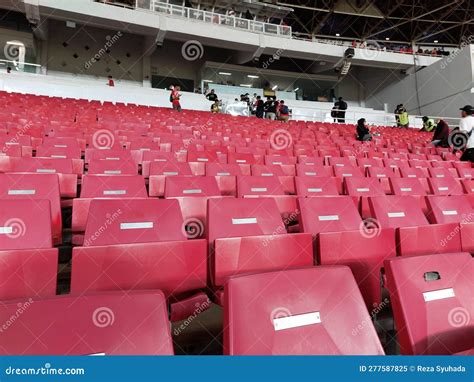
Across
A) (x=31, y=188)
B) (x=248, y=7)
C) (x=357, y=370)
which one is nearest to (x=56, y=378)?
(x=357, y=370)

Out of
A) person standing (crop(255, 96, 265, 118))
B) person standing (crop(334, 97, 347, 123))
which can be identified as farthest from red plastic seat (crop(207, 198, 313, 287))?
person standing (crop(334, 97, 347, 123))

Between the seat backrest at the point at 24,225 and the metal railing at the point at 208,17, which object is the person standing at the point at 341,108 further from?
the seat backrest at the point at 24,225

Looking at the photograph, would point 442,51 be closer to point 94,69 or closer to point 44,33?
point 94,69

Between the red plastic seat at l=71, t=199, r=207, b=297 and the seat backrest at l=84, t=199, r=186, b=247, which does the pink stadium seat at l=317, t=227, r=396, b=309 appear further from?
the seat backrest at l=84, t=199, r=186, b=247

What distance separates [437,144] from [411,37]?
→ 17.4m

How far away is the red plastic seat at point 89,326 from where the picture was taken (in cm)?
70

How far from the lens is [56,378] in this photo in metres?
0.65
